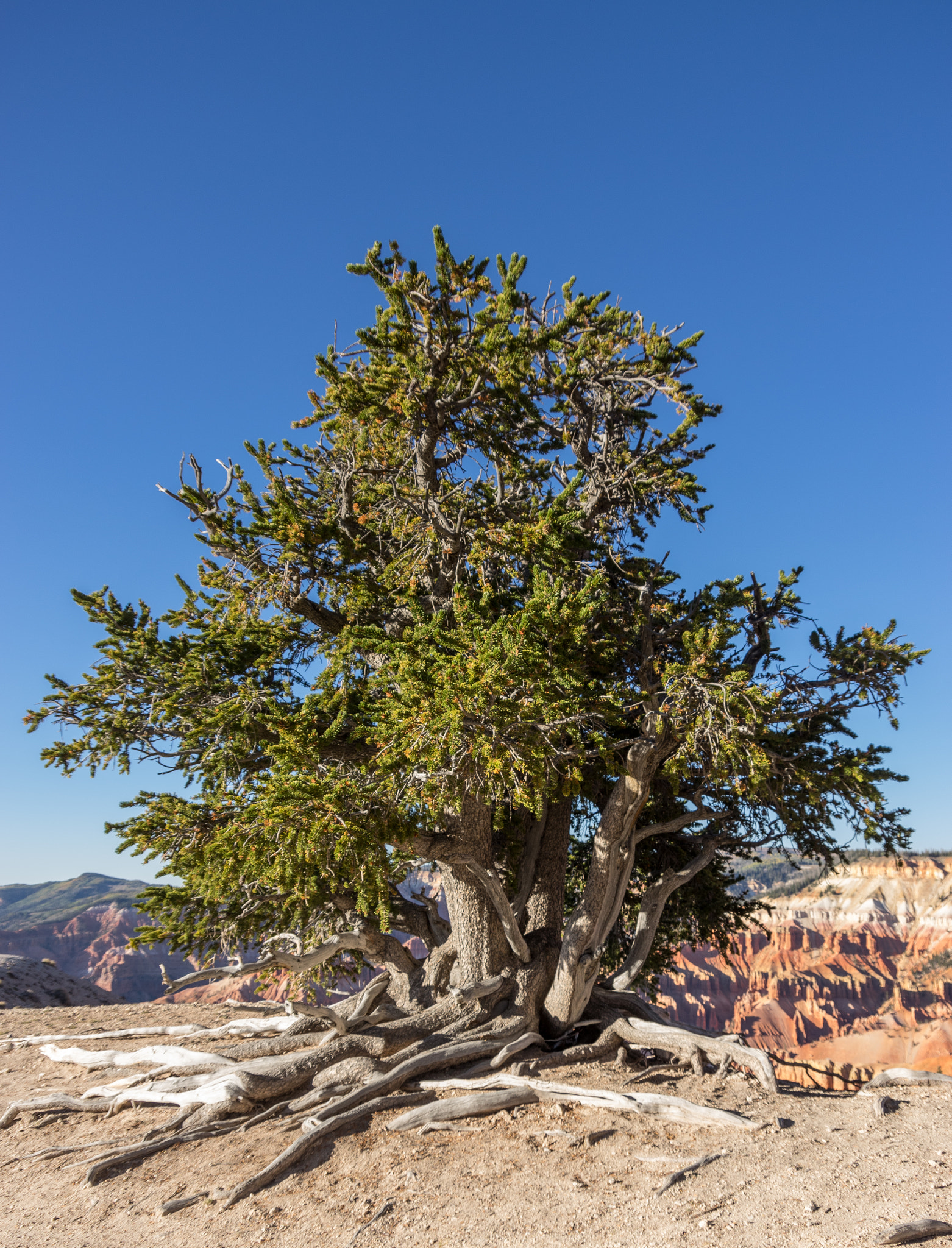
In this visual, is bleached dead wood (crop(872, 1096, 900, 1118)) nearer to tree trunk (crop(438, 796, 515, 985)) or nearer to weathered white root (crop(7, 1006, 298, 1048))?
tree trunk (crop(438, 796, 515, 985))

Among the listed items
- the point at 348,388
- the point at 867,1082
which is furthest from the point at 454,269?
the point at 867,1082

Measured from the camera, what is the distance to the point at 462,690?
25.6ft

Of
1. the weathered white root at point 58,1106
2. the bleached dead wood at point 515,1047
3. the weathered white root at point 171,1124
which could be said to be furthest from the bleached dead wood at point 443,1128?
the weathered white root at point 58,1106

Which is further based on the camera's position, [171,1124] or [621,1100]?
[621,1100]

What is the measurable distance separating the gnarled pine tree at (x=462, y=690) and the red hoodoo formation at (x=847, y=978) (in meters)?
52.3

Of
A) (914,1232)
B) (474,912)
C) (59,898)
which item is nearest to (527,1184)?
(914,1232)

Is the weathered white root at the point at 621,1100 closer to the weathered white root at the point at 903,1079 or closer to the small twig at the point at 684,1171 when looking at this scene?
the small twig at the point at 684,1171

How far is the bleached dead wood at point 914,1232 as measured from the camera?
5.02 meters

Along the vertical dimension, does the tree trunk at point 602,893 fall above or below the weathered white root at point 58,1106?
above

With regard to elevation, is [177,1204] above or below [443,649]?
below

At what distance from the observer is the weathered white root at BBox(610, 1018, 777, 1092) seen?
9.25m

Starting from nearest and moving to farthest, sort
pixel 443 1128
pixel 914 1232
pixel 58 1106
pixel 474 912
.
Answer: pixel 914 1232, pixel 443 1128, pixel 58 1106, pixel 474 912

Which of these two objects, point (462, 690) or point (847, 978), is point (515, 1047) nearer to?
point (462, 690)

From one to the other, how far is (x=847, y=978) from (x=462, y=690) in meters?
85.7
